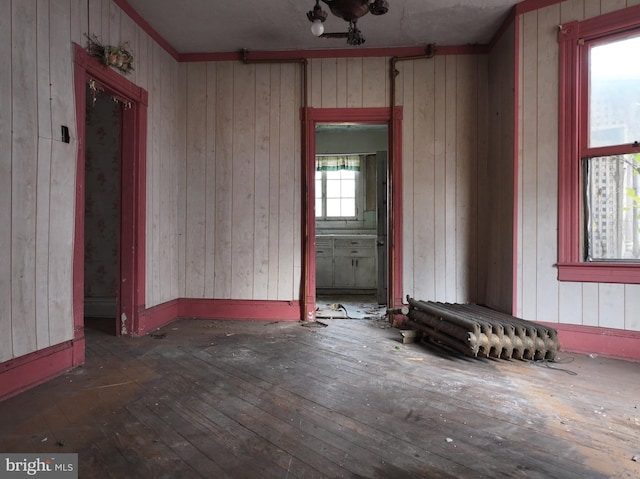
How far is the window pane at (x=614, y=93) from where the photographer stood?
10.3 feet

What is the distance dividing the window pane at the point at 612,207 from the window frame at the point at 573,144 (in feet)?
0.26

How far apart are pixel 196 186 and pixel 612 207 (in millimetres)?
4460

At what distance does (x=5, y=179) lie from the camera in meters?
2.35

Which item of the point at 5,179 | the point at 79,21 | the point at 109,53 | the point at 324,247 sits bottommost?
the point at 324,247

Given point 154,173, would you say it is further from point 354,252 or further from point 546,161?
point 546,161

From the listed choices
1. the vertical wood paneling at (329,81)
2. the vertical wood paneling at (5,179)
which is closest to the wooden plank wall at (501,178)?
the vertical wood paneling at (329,81)

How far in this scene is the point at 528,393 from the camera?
2496mm

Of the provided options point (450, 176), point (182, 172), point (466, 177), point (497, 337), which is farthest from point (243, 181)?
point (497, 337)

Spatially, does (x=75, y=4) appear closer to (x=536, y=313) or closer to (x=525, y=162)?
(x=525, y=162)

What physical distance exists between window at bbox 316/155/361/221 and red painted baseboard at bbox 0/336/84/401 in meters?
5.42

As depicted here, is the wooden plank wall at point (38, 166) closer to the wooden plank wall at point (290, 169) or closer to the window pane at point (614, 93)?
the wooden plank wall at point (290, 169)

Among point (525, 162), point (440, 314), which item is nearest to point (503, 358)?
point (440, 314)

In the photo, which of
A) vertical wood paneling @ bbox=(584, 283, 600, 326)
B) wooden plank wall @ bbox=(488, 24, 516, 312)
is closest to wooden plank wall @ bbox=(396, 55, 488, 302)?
wooden plank wall @ bbox=(488, 24, 516, 312)

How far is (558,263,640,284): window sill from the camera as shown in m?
3.15
